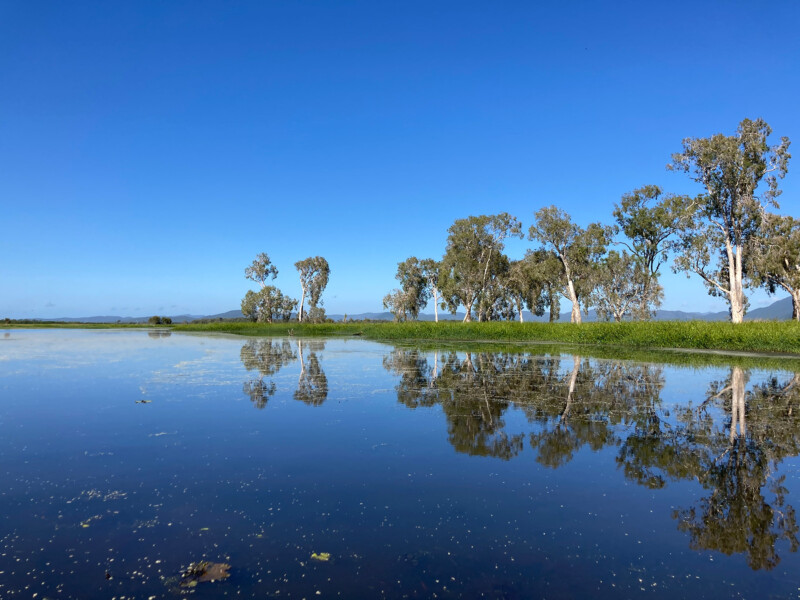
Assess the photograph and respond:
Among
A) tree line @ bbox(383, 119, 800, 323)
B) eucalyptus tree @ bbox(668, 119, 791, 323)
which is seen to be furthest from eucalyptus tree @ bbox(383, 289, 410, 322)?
eucalyptus tree @ bbox(668, 119, 791, 323)

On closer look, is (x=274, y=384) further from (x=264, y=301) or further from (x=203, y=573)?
(x=264, y=301)

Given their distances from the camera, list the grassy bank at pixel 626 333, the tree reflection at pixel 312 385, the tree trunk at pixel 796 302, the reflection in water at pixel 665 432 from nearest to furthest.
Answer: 1. the reflection in water at pixel 665 432
2. the tree reflection at pixel 312 385
3. the grassy bank at pixel 626 333
4. the tree trunk at pixel 796 302

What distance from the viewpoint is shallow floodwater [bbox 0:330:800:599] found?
475 cm

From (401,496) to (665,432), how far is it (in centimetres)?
660

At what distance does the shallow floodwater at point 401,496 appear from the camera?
15.6 feet

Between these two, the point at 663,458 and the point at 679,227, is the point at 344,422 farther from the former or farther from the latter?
the point at 679,227

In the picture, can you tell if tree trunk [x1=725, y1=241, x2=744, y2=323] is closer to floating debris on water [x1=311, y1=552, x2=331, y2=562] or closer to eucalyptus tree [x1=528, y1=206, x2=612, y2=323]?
eucalyptus tree [x1=528, y1=206, x2=612, y2=323]

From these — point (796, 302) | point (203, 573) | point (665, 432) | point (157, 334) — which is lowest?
point (203, 573)

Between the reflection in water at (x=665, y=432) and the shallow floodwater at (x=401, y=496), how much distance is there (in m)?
0.05

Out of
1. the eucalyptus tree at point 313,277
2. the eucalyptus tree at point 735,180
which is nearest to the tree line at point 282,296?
the eucalyptus tree at point 313,277

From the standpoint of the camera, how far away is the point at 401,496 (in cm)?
683

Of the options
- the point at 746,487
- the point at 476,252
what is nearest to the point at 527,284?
the point at 476,252

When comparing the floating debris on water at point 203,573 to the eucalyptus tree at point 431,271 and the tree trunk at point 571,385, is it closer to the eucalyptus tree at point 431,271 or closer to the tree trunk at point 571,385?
the tree trunk at point 571,385

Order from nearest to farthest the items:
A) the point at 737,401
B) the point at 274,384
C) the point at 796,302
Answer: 1. the point at 737,401
2. the point at 274,384
3. the point at 796,302
